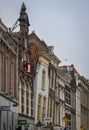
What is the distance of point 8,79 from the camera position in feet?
127

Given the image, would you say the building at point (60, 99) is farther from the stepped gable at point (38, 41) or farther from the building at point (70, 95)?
the stepped gable at point (38, 41)

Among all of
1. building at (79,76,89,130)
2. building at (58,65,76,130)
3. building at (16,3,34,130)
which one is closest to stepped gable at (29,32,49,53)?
building at (16,3,34,130)

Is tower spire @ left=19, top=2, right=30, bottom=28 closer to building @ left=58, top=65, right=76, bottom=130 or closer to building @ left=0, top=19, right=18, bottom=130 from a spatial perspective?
building @ left=0, top=19, right=18, bottom=130

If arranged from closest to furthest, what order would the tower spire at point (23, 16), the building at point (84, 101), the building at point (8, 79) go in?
1. the building at point (8, 79)
2. the tower spire at point (23, 16)
3. the building at point (84, 101)

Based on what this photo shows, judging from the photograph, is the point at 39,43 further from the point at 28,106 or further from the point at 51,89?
the point at 28,106

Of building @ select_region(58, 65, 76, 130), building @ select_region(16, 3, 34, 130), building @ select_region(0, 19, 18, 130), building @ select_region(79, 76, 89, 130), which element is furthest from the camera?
building @ select_region(79, 76, 89, 130)

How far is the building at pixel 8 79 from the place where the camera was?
35.9 m

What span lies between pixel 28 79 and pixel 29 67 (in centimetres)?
147

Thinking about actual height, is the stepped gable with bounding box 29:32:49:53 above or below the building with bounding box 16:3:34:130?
above

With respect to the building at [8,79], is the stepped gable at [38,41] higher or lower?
higher

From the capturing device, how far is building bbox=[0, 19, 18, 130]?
35.9m

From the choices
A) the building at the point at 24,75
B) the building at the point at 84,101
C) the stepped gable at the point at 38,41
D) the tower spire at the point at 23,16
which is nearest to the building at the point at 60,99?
the stepped gable at the point at 38,41

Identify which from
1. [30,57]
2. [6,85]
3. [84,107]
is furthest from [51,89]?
[84,107]

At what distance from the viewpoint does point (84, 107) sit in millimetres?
88125
